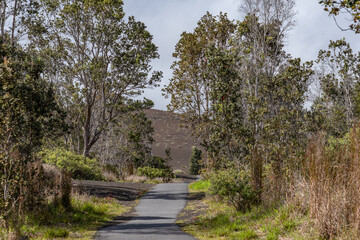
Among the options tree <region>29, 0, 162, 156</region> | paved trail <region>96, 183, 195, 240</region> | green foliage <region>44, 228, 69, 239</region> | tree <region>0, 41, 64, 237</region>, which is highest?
tree <region>29, 0, 162, 156</region>

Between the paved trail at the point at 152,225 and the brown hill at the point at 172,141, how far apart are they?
5234 cm

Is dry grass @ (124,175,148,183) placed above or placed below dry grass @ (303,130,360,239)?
below

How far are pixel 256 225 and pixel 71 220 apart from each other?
6.09 metres

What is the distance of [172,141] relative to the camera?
9894cm

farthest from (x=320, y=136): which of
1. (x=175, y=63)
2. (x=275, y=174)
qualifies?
(x=175, y=63)

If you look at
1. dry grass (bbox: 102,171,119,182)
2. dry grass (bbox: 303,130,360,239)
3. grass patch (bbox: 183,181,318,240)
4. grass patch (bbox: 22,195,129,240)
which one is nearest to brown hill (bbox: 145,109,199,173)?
dry grass (bbox: 102,171,119,182)

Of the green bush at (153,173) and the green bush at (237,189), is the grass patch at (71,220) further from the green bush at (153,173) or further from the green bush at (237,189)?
the green bush at (153,173)

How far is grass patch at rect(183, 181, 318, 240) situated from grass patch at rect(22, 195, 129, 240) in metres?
3.08

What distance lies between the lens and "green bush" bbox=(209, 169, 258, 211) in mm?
10930

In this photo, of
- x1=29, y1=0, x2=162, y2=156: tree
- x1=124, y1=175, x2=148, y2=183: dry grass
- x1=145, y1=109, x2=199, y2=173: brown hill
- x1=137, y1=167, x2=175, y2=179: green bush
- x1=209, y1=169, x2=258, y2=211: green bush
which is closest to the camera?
x1=209, y1=169, x2=258, y2=211: green bush

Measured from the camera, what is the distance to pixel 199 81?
2478 centimetres

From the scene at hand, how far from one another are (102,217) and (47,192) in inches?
99.9

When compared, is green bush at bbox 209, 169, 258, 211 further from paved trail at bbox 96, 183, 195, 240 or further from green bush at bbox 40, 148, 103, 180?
green bush at bbox 40, 148, 103, 180

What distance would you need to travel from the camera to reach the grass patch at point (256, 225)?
7410mm
